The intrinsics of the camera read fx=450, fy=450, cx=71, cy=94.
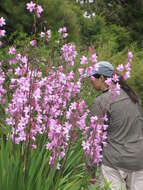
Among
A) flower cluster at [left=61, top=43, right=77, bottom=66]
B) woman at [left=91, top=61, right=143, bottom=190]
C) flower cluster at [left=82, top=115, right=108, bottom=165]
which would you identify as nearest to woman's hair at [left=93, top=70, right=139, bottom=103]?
woman at [left=91, top=61, right=143, bottom=190]

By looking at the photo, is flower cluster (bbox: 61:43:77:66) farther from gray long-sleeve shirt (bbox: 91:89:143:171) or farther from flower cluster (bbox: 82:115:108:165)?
flower cluster (bbox: 82:115:108:165)

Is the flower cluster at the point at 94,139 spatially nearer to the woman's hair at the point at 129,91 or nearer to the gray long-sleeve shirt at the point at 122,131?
the gray long-sleeve shirt at the point at 122,131

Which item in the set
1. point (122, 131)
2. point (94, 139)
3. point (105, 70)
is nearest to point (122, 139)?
point (122, 131)

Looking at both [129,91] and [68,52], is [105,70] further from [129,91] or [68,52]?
[68,52]

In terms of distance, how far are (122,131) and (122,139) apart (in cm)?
7

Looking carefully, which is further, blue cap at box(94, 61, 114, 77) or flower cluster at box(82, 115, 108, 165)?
blue cap at box(94, 61, 114, 77)

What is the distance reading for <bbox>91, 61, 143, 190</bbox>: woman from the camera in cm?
377

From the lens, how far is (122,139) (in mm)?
3807

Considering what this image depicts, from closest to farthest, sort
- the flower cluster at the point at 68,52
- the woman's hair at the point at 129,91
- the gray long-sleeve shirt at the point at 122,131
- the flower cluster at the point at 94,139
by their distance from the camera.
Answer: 1. the flower cluster at the point at 94,139
2. the gray long-sleeve shirt at the point at 122,131
3. the woman's hair at the point at 129,91
4. the flower cluster at the point at 68,52

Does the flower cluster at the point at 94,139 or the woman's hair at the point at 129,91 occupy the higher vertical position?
the woman's hair at the point at 129,91

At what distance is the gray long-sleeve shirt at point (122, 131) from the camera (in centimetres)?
377

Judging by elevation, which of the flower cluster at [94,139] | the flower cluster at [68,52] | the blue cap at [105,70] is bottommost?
the flower cluster at [94,139]

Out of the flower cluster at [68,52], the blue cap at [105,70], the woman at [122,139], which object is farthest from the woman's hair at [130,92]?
the flower cluster at [68,52]

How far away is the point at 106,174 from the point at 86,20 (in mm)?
12068
